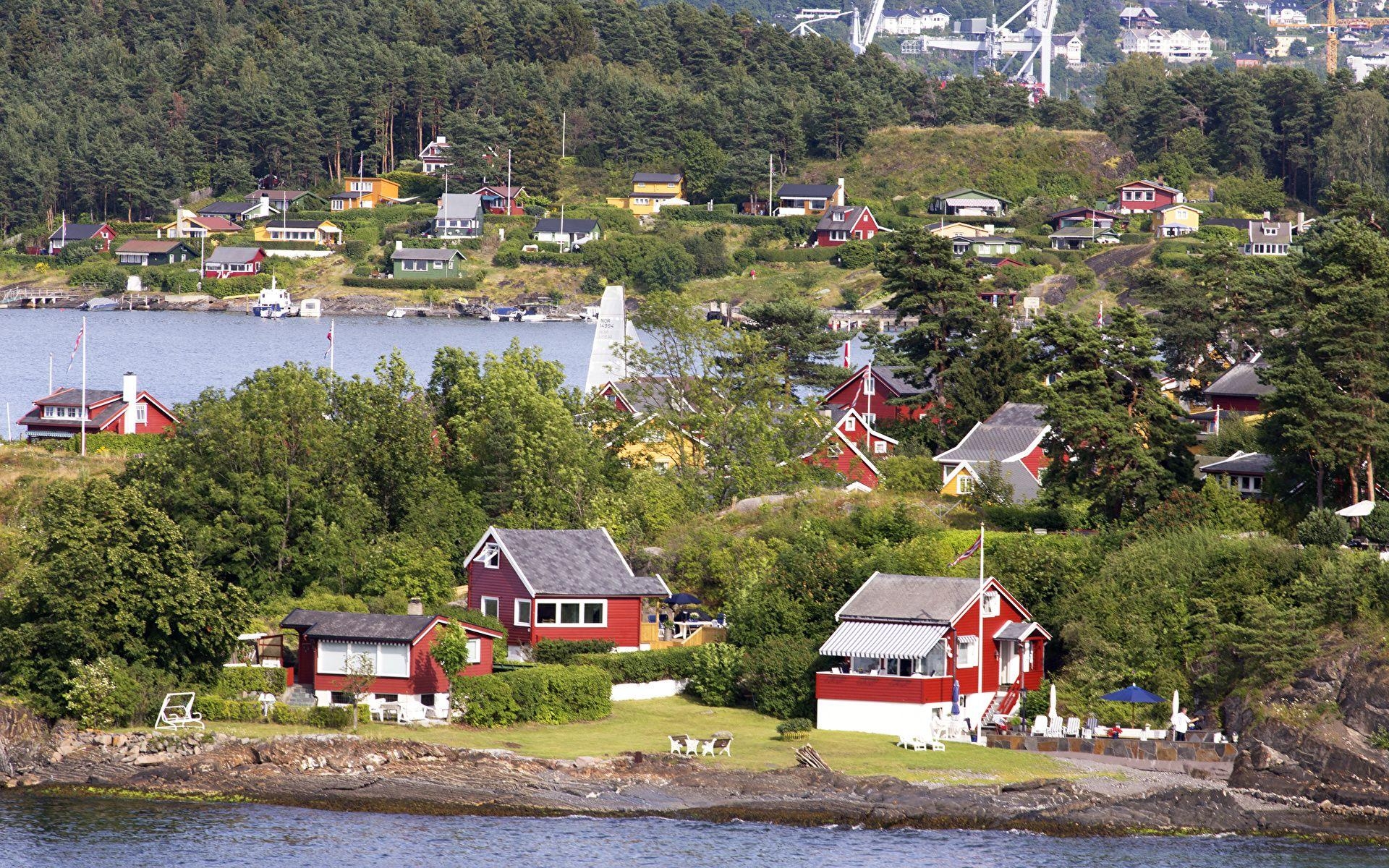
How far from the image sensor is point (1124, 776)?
1389 inches

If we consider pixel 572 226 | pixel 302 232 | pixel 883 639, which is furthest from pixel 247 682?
pixel 302 232

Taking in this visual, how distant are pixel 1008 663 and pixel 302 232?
108 meters

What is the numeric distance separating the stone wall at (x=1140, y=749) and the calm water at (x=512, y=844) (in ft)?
8.72

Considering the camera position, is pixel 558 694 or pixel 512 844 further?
pixel 558 694

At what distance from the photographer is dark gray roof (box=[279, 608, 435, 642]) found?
37156 millimetres

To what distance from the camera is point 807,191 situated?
138875 millimetres

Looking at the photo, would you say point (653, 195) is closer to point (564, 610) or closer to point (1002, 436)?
point (1002, 436)

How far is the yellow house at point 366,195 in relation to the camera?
468 ft

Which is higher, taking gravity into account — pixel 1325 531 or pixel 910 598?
pixel 1325 531

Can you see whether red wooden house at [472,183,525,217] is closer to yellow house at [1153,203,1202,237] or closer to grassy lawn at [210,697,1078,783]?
yellow house at [1153,203,1202,237]

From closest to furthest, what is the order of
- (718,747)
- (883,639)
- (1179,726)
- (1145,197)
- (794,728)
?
(718,747)
(1179,726)
(794,728)
(883,639)
(1145,197)

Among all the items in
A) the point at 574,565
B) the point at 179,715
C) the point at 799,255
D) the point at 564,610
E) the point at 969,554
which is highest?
the point at 799,255

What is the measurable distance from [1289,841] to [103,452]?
3788 centimetres

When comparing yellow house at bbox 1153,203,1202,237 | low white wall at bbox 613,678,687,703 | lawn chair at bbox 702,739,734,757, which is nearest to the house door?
lawn chair at bbox 702,739,734,757
